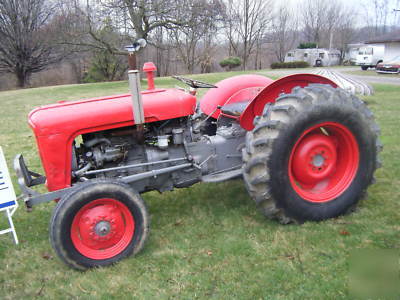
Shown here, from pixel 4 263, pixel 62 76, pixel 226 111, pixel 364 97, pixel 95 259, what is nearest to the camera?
pixel 95 259

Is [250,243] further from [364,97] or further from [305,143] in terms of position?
[364,97]

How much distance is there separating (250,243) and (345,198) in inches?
37.4

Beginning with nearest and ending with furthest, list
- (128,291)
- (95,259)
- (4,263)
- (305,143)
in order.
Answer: (128,291) < (95,259) < (4,263) < (305,143)

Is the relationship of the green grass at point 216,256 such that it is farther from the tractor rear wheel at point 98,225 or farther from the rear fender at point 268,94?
Answer: the rear fender at point 268,94

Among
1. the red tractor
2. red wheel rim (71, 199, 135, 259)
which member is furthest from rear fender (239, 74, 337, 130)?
red wheel rim (71, 199, 135, 259)

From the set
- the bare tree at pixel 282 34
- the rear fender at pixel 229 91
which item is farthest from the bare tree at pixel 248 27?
the rear fender at pixel 229 91

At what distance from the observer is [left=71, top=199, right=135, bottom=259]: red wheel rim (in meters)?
2.43

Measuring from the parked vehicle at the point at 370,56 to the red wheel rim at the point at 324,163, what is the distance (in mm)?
25569

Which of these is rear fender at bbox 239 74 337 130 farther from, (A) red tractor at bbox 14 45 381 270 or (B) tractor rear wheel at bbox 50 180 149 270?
(B) tractor rear wheel at bbox 50 180 149 270

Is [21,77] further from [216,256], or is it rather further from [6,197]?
[216,256]

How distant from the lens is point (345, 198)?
2896mm

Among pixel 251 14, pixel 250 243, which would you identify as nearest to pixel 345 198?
pixel 250 243

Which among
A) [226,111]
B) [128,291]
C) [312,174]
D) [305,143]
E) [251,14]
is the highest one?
[251,14]

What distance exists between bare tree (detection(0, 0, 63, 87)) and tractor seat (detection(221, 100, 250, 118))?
2459 cm
